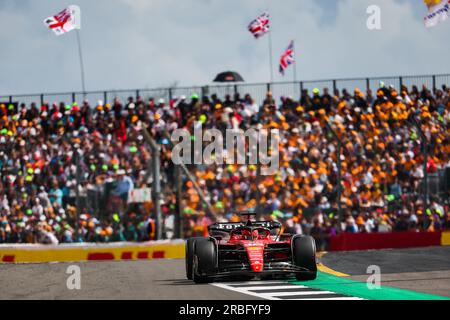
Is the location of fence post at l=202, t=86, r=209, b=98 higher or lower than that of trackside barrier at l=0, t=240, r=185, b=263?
higher

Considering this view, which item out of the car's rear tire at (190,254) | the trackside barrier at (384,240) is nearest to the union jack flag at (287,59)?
the trackside barrier at (384,240)

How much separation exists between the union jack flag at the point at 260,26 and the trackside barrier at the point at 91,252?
1471 cm

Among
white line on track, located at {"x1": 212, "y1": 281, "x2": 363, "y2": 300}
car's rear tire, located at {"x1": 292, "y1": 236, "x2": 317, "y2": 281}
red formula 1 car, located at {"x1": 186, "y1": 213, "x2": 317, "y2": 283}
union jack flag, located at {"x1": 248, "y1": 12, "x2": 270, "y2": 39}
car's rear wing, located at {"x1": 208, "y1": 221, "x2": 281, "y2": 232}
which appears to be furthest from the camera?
union jack flag, located at {"x1": 248, "y1": 12, "x2": 270, "y2": 39}

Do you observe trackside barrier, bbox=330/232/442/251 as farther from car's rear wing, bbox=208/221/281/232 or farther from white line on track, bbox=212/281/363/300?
white line on track, bbox=212/281/363/300

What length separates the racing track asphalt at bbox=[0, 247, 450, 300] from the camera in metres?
12.2

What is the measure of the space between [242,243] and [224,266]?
441mm

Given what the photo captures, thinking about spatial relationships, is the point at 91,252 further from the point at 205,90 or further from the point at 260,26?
the point at 260,26

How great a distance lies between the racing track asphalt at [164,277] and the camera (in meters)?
12.2

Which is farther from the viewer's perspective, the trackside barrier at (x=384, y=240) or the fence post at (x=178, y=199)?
the trackside barrier at (x=384, y=240)

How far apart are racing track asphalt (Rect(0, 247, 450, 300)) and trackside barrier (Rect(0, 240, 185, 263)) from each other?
5.13ft

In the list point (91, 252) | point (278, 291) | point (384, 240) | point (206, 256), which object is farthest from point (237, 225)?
point (384, 240)

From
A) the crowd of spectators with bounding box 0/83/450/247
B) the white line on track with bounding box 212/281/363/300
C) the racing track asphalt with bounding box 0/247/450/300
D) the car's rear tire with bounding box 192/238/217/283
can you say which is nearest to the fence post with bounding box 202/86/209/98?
the crowd of spectators with bounding box 0/83/450/247

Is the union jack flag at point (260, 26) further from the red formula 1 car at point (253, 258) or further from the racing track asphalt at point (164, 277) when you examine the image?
the red formula 1 car at point (253, 258)
